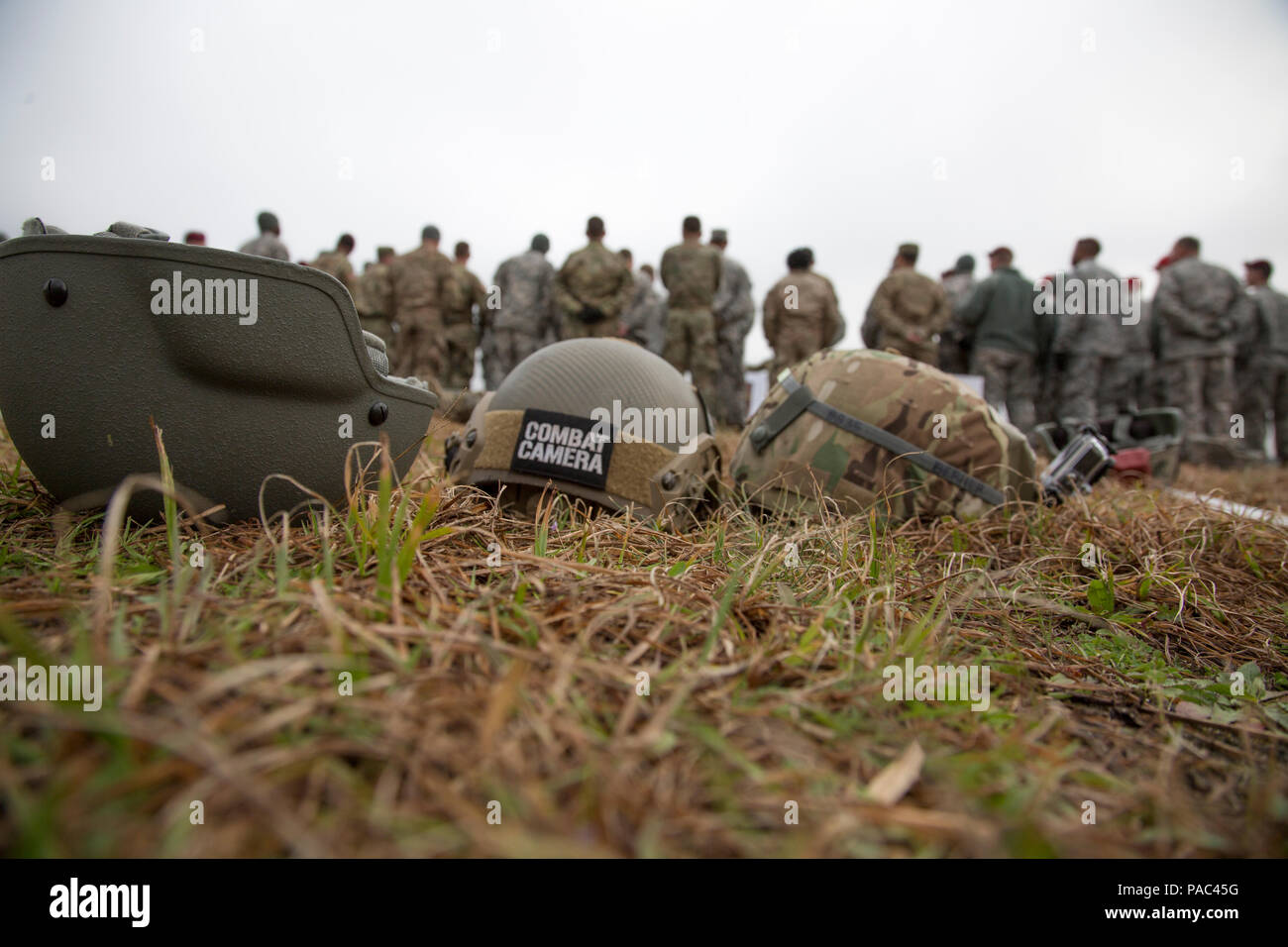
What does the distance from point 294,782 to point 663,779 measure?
1.23ft

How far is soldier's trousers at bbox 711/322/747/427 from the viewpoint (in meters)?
10.5

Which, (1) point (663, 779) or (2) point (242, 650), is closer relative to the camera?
(1) point (663, 779)

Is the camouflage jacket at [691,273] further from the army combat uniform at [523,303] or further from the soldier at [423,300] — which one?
the soldier at [423,300]

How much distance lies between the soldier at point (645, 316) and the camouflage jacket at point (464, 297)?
263cm

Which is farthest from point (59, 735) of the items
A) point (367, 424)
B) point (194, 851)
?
point (367, 424)

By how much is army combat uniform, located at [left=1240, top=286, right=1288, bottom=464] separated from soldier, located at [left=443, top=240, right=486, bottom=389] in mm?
10966

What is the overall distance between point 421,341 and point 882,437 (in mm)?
8674

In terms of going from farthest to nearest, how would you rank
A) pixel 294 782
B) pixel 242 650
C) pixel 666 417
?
pixel 666 417 < pixel 242 650 < pixel 294 782

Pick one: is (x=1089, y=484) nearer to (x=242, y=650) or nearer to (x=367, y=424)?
(x=367, y=424)

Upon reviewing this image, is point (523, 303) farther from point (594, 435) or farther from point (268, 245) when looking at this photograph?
point (594, 435)

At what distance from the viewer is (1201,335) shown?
27.8 feet

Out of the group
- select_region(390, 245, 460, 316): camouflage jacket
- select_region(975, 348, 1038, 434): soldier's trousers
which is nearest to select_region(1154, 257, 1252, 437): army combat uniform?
select_region(975, 348, 1038, 434): soldier's trousers

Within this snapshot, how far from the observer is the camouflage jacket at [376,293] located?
32.4 ft
